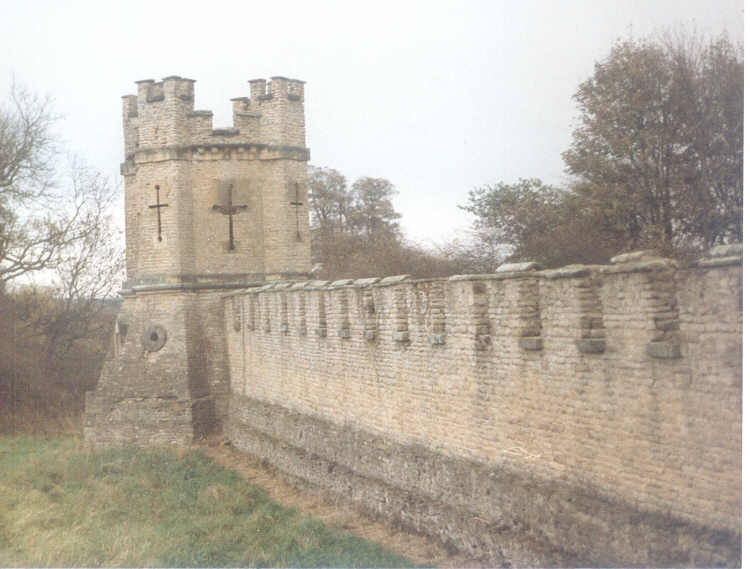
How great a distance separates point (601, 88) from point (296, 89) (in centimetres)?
693

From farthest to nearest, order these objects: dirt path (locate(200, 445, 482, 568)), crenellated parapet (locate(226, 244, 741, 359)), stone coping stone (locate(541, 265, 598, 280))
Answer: dirt path (locate(200, 445, 482, 568)), stone coping stone (locate(541, 265, 598, 280)), crenellated parapet (locate(226, 244, 741, 359))

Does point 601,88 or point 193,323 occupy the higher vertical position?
point 601,88

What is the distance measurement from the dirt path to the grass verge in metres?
0.20

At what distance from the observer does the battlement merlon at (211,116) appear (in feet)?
61.9

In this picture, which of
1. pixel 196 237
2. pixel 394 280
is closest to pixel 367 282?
pixel 394 280

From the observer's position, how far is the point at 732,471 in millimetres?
6207

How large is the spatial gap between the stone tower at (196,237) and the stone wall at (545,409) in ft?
19.2

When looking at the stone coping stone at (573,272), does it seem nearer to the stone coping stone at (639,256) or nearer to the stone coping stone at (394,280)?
the stone coping stone at (639,256)

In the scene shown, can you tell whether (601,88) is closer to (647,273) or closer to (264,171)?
(264,171)

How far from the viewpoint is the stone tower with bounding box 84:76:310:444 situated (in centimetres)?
1859

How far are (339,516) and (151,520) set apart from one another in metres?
2.52

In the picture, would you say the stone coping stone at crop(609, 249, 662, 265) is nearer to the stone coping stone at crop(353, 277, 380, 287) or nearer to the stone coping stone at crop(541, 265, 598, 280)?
the stone coping stone at crop(541, 265, 598, 280)

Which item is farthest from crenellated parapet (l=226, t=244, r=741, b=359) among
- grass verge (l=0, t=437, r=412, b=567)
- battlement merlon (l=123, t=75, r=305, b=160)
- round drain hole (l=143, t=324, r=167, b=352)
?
battlement merlon (l=123, t=75, r=305, b=160)

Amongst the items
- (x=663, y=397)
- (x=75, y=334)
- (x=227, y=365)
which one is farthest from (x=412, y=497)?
(x=75, y=334)
